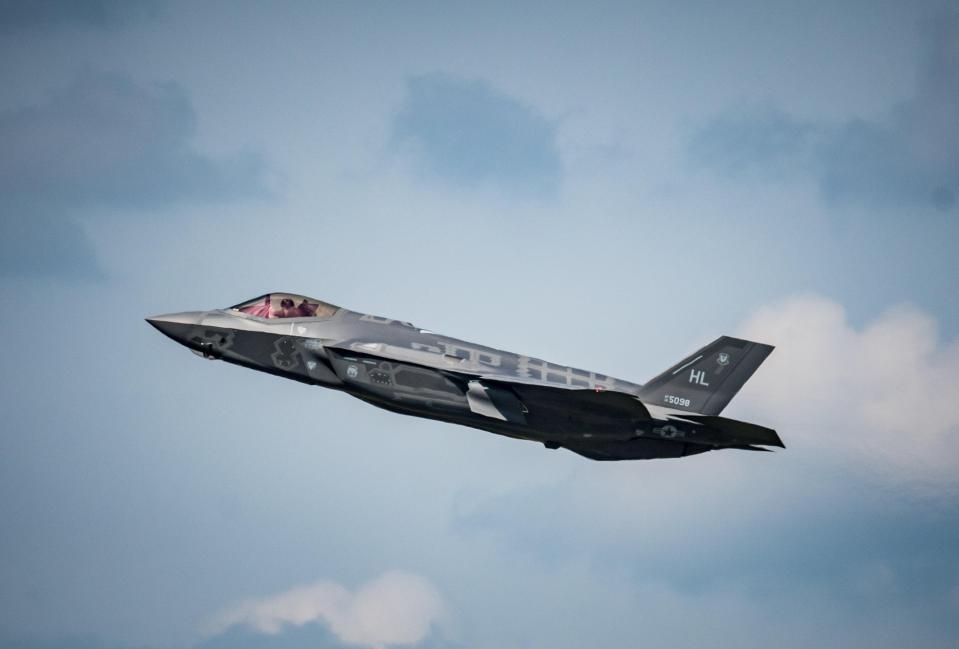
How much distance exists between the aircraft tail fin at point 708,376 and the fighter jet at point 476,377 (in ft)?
0.11

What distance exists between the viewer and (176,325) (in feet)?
134

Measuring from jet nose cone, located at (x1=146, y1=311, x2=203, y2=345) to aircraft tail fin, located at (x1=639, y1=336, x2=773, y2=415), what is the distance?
15.1m

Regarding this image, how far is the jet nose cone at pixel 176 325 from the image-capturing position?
40.9 m

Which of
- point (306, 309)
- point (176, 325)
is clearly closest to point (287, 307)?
point (306, 309)

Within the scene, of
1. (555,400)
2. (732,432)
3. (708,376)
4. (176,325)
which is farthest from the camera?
(176,325)

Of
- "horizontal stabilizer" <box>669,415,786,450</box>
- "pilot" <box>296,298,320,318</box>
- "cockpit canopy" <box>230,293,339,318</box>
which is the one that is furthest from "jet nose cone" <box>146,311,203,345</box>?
"horizontal stabilizer" <box>669,415,786,450</box>

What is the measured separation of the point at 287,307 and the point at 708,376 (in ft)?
45.7

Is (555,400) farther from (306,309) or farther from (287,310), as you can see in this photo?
(287,310)

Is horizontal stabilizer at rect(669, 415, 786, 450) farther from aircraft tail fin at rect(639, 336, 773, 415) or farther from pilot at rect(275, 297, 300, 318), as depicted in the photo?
pilot at rect(275, 297, 300, 318)

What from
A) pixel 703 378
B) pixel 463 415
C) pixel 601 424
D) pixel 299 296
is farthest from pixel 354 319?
pixel 703 378

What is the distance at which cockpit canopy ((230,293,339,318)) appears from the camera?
4138 centimetres

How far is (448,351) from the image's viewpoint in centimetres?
4019

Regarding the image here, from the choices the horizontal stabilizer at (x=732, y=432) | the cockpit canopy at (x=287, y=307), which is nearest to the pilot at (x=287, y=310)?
the cockpit canopy at (x=287, y=307)

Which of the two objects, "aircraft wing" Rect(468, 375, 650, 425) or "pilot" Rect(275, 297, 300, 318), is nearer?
"aircraft wing" Rect(468, 375, 650, 425)
